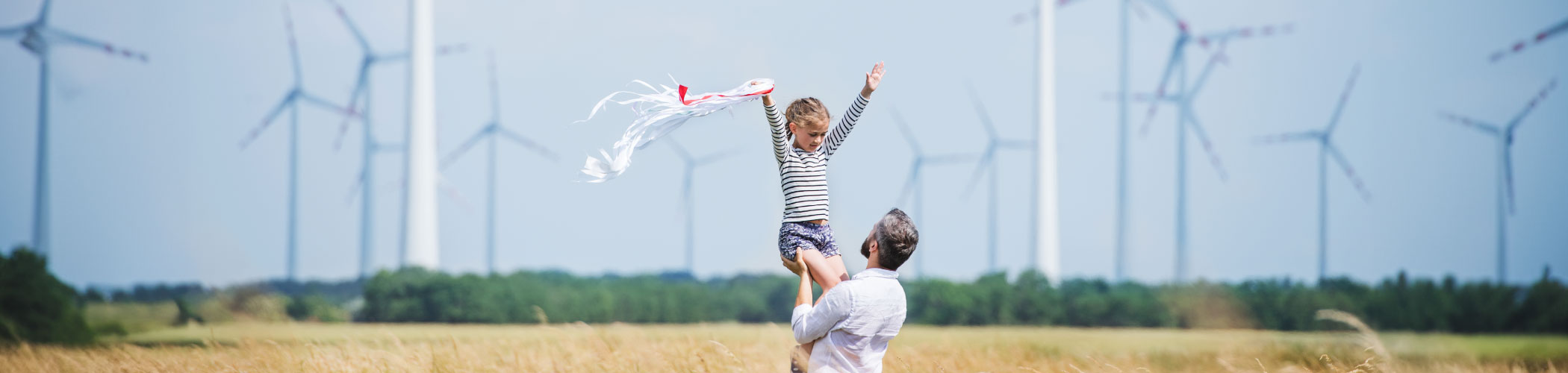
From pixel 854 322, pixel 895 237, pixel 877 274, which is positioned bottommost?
pixel 854 322

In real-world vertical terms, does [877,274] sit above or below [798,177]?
below

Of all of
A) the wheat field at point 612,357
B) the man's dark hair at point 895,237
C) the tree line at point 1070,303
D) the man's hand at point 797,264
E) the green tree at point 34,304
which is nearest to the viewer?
the man's dark hair at point 895,237

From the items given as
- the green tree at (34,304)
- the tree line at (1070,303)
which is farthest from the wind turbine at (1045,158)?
the green tree at (34,304)

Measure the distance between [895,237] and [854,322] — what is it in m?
0.59

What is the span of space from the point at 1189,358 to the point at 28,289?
1928 centimetres

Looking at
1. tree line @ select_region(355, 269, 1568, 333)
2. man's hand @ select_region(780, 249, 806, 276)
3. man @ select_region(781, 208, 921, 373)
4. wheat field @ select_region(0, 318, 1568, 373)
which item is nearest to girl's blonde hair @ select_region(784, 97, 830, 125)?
man's hand @ select_region(780, 249, 806, 276)

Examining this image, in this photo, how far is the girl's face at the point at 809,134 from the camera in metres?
9.70

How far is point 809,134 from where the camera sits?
972 cm

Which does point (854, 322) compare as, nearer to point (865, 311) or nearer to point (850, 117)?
point (865, 311)

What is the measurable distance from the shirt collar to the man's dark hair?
59 millimetres

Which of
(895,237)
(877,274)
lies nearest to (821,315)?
(877,274)

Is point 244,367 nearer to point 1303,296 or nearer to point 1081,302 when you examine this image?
point 1081,302

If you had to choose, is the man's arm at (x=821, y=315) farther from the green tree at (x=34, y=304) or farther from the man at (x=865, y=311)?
the green tree at (x=34, y=304)

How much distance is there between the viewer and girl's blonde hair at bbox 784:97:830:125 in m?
9.67
